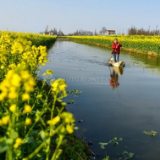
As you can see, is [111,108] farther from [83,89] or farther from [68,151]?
[68,151]

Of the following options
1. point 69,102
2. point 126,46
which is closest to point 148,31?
point 126,46

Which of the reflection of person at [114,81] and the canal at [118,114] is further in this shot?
the reflection of person at [114,81]

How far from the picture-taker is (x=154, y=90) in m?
7.44

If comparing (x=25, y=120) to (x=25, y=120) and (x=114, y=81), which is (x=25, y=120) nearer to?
(x=25, y=120)

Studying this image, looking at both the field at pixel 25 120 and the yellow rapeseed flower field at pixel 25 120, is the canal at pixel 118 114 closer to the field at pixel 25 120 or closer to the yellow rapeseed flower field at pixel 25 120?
the field at pixel 25 120

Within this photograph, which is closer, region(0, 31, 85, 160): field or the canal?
region(0, 31, 85, 160): field

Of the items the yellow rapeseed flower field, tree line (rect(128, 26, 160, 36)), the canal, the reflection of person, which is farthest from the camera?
tree line (rect(128, 26, 160, 36))

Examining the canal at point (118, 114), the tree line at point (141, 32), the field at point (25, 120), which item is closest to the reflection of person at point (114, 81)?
the canal at point (118, 114)

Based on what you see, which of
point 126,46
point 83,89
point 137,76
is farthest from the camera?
point 126,46

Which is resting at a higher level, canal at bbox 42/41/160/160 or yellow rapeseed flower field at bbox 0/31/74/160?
yellow rapeseed flower field at bbox 0/31/74/160

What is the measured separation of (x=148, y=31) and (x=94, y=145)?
2688 inches

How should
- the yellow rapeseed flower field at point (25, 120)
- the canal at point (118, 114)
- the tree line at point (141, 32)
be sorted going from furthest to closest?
the tree line at point (141, 32) → the canal at point (118, 114) → the yellow rapeseed flower field at point (25, 120)

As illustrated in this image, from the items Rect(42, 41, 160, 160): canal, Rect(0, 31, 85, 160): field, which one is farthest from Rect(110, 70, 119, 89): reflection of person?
Rect(0, 31, 85, 160): field

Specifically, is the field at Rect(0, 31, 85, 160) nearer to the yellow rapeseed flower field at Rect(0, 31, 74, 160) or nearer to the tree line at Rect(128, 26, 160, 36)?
the yellow rapeseed flower field at Rect(0, 31, 74, 160)
